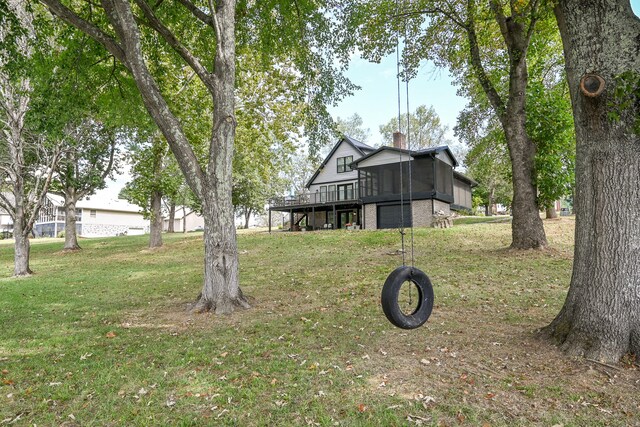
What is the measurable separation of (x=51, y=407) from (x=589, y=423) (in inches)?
183

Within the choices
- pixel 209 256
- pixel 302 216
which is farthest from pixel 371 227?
pixel 209 256

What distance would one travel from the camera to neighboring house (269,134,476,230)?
21141mm

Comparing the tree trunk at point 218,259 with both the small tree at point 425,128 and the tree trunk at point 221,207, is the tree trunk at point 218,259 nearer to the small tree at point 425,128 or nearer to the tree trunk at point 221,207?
the tree trunk at point 221,207

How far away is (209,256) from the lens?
659cm

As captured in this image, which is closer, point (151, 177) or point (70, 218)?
point (151, 177)

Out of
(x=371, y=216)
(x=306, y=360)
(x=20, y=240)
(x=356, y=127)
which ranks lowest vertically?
(x=306, y=360)

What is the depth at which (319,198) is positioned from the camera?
27.4 m

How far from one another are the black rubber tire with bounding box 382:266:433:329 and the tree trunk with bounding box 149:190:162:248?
673 inches

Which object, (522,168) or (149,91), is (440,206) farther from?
(149,91)

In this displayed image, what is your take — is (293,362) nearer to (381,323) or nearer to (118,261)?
(381,323)

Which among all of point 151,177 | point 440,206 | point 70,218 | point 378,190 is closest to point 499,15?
point 440,206

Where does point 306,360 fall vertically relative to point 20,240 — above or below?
below

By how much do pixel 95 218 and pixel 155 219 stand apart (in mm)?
29692

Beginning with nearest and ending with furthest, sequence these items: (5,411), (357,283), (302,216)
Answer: (5,411) → (357,283) → (302,216)
